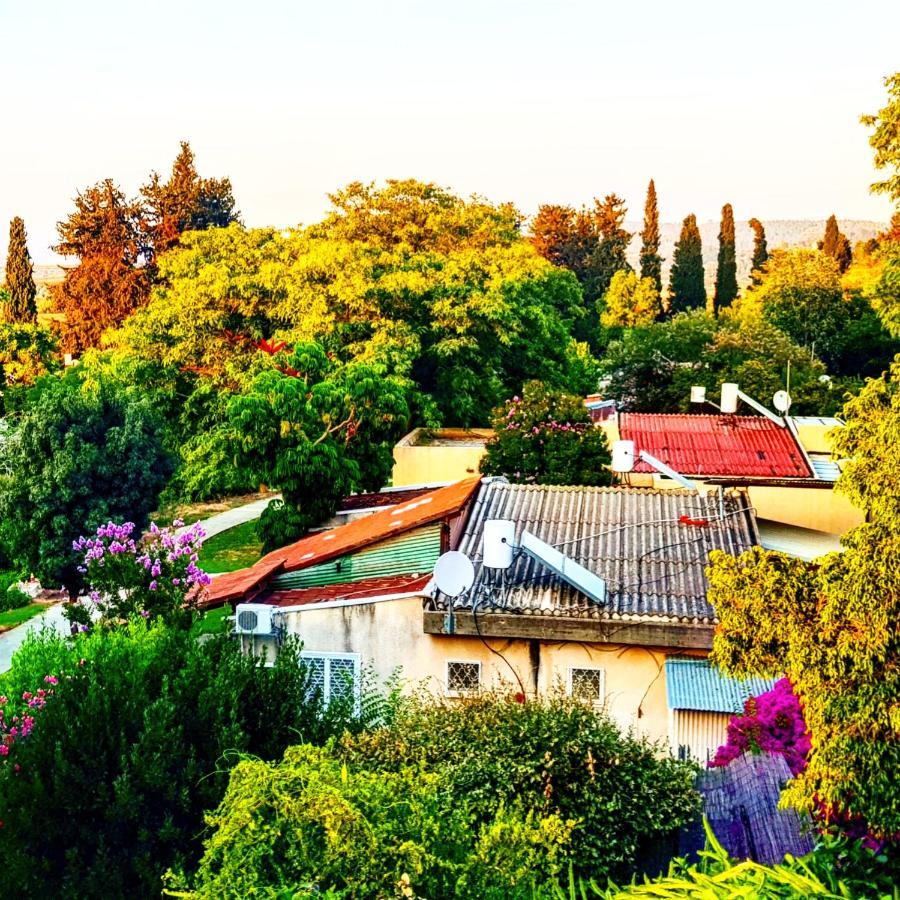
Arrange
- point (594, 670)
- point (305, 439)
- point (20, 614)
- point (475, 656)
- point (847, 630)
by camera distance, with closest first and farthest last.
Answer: point (847, 630) < point (594, 670) < point (475, 656) < point (305, 439) < point (20, 614)

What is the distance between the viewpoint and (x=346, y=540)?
13734 mm

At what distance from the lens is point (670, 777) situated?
24.9ft

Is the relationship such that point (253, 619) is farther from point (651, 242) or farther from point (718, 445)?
point (651, 242)

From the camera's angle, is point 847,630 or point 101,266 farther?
point 101,266

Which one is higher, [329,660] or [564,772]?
[564,772]

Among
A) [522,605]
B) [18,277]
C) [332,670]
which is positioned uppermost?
[18,277]

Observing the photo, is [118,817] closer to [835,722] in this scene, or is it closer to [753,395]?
[835,722]

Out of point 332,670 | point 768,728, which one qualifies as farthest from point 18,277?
point 768,728

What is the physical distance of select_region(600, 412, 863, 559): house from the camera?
19.1 m

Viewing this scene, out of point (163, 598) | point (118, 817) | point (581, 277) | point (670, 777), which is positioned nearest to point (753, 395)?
point (163, 598)

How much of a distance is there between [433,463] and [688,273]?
48543mm

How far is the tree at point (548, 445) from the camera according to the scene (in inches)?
775

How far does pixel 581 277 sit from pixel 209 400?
47.1m

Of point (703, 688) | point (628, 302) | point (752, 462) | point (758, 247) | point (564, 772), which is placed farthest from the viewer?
point (758, 247)
